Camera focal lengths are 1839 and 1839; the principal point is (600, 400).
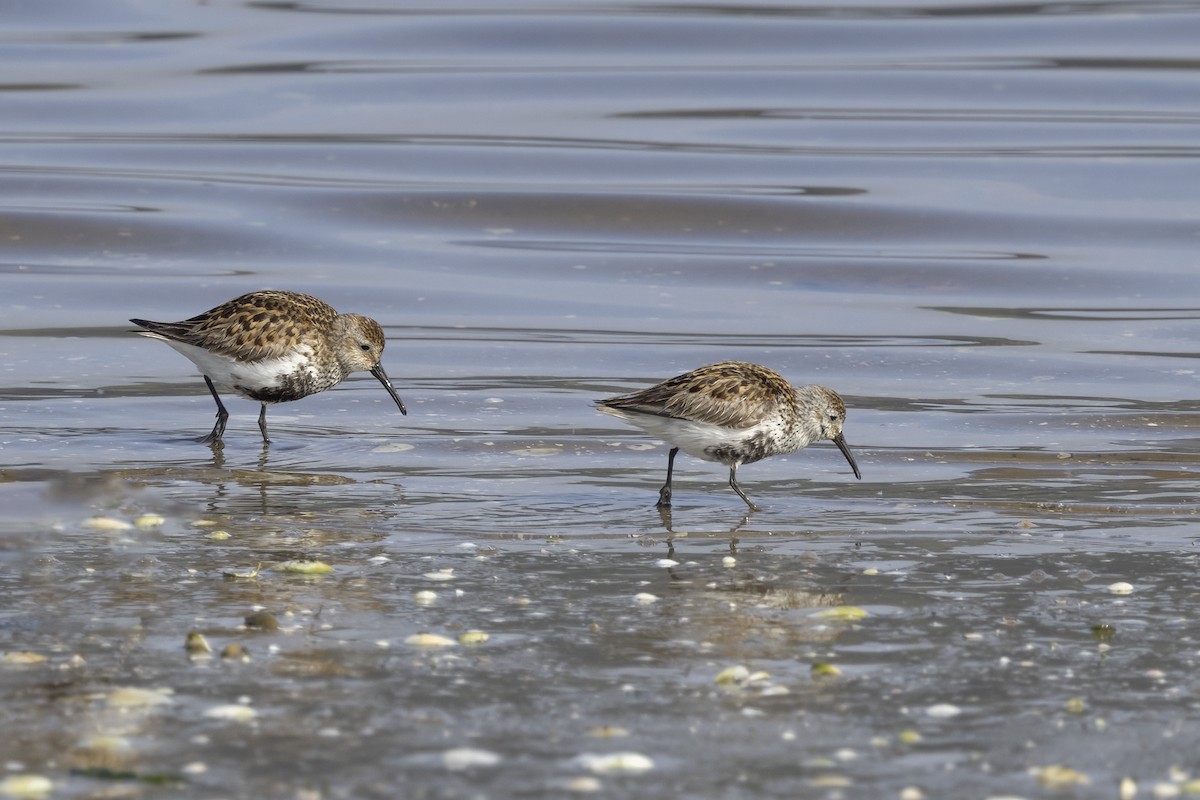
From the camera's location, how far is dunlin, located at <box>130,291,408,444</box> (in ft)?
39.9

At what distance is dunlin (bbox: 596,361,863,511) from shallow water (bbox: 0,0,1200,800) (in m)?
0.34

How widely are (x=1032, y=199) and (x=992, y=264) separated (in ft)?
10.4

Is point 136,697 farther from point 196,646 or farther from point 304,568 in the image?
point 304,568

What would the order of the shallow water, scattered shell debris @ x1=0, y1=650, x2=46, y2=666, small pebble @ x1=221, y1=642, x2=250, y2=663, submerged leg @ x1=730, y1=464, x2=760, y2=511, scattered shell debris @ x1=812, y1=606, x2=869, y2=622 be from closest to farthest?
the shallow water < scattered shell debris @ x1=0, y1=650, x2=46, y2=666 < small pebble @ x1=221, y1=642, x2=250, y2=663 < scattered shell debris @ x1=812, y1=606, x2=869, y2=622 < submerged leg @ x1=730, y1=464, x2=760, y2=511

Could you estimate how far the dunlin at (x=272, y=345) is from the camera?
1216cm

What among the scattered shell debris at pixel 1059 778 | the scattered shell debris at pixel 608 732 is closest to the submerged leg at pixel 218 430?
the scattered shell debris at pixel 608 732

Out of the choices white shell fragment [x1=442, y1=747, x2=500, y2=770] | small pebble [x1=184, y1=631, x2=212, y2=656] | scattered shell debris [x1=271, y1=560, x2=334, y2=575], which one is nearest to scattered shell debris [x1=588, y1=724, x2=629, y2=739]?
white shell fragment [x1=442, y1=747, x2=500, y2=770]

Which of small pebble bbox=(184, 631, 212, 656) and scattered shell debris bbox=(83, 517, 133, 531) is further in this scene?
scattered shell debris bbox=(83, 517, 133, 531)

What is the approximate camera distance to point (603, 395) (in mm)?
13992

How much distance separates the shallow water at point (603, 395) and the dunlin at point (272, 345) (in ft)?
1.32

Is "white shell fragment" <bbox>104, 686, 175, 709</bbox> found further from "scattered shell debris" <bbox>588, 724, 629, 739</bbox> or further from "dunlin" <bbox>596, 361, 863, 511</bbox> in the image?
"dunlin" <bbox>596, 361, 863, 511</bbox>

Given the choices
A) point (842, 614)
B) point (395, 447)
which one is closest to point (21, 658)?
point (842, 614)

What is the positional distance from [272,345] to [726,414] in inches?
135

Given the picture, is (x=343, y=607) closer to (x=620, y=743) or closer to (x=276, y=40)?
(x=620, y=743)
